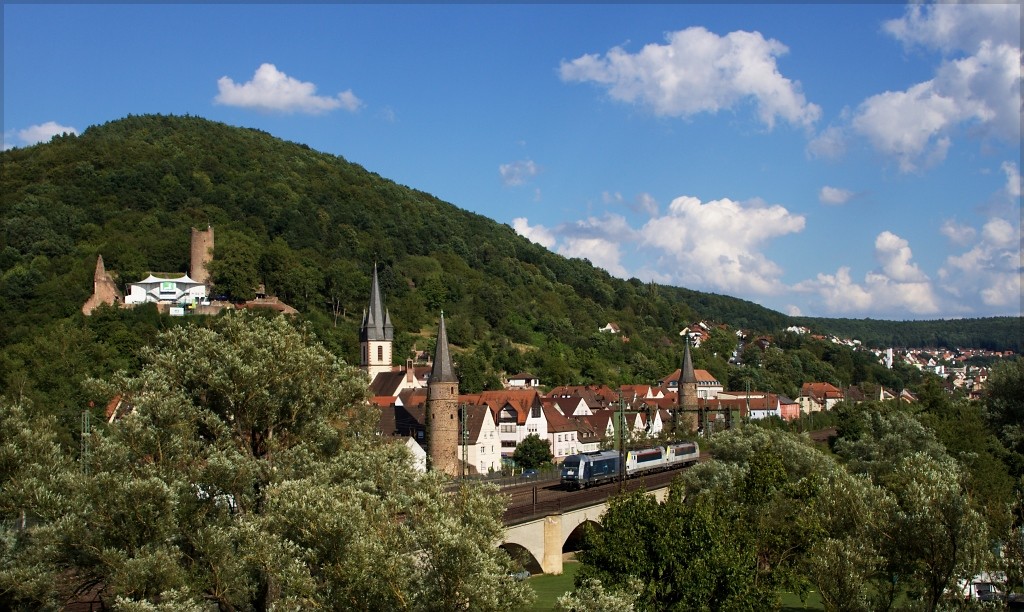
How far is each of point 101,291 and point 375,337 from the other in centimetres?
3375

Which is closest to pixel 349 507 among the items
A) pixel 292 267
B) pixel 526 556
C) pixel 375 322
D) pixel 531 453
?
pixel 526 556

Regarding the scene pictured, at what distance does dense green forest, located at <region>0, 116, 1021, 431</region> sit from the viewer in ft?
323

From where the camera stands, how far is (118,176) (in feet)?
446

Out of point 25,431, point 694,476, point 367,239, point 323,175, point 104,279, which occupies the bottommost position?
point 694,476

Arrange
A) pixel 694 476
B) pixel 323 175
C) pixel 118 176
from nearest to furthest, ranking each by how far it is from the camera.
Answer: pixel 694 476 → pixel 118 176 → pixel 323 175

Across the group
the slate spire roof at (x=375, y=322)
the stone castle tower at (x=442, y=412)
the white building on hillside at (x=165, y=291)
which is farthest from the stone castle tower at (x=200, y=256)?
the stone castle tower at (x=442, y=412)

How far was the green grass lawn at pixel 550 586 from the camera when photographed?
32612mm

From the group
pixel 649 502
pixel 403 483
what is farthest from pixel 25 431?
pixel 649 502

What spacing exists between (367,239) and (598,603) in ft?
459

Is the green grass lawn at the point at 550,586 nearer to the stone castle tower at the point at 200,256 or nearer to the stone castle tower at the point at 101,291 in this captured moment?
the stone castle tower at the point at 101,291

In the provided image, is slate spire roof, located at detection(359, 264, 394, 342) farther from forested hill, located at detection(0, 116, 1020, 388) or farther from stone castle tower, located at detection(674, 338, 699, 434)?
stone castle tower, located at detection(674, 338, 699, 434)

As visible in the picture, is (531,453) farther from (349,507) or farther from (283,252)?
(283,252)

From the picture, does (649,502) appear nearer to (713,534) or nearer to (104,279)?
(713,534)

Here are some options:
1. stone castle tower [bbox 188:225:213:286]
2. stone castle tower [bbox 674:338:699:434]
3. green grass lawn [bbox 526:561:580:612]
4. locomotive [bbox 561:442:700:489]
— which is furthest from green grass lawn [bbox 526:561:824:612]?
stone castle tower [bbox 188:225:213:286]
